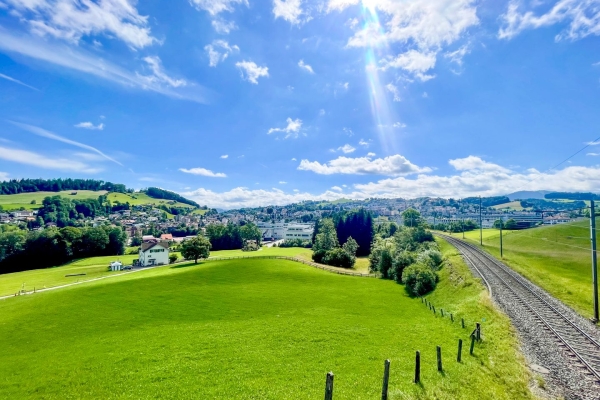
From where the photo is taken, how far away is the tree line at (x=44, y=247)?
10000 cm

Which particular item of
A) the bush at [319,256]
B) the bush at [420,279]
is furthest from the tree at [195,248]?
the bush at [420,279]

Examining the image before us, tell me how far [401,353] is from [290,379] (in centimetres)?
908

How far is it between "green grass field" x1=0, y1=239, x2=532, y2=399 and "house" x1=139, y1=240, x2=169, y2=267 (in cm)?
5054

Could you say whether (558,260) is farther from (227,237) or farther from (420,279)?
(227,237)

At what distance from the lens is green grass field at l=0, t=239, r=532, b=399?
16500 millimetres

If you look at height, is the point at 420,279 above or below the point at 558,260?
below

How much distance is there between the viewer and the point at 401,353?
20.9 metres

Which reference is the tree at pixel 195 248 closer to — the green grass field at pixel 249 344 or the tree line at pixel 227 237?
the green grass field at pixel 249 344

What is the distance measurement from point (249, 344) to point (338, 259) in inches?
2492

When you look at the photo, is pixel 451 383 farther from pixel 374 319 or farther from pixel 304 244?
pixel 304 244

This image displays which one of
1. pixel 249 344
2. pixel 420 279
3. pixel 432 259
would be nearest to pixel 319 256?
pixel 432 259

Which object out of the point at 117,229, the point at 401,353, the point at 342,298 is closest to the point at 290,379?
the point at 401,353

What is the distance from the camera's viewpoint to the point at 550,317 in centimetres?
2570

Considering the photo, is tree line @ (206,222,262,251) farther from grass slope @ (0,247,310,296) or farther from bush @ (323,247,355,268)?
bush @ (323,247,355,268)
